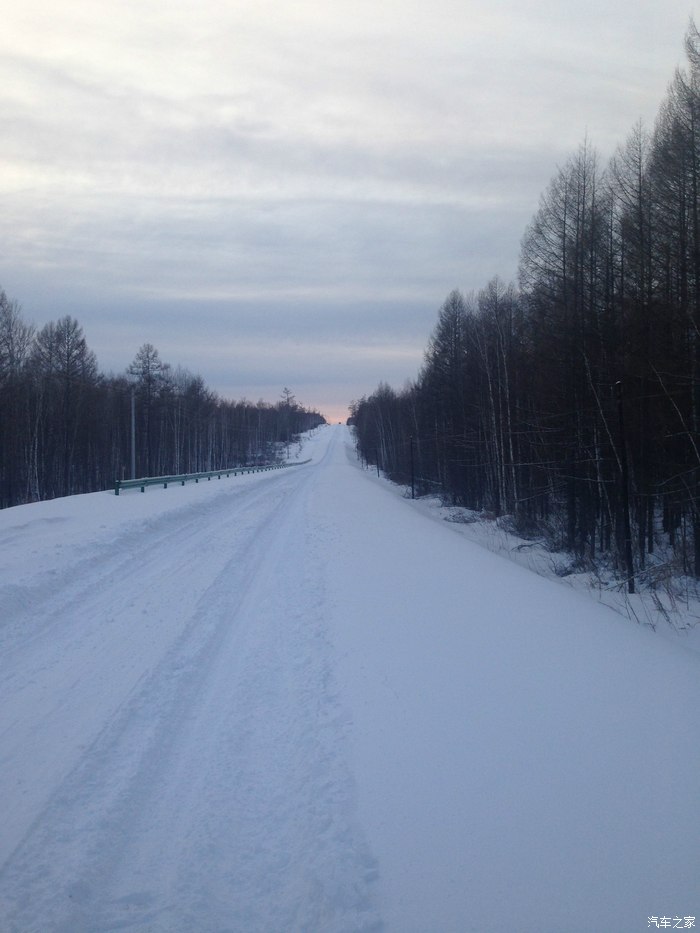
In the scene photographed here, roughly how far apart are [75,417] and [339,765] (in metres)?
57.8

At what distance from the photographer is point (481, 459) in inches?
1617

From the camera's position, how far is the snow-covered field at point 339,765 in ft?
11.9

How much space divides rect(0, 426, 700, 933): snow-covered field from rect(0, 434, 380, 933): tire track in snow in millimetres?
17

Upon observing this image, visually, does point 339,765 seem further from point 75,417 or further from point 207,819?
point 75,417

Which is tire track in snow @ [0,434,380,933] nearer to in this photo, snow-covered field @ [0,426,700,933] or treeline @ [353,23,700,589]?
snow-covered field @ [0,426,700,933]

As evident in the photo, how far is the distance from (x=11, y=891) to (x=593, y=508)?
951 inches

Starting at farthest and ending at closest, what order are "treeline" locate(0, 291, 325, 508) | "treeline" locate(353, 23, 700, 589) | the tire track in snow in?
"treeline" locate(0, 291, 325, 508)
"treeline" locate(353, 23, 700, 589)
the tire track in snow

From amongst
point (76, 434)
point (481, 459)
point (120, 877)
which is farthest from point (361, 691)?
point (76, 434)

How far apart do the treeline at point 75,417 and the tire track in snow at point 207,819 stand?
125 ft

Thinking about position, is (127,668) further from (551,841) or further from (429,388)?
(429,388)

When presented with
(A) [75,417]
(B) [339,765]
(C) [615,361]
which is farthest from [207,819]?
(A) [75,417]

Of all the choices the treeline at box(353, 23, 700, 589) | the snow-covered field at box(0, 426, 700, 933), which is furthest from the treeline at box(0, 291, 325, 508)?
the snow-covered field at box(0, 426, 700, 933)

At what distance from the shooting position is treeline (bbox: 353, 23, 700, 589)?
17688 millimetres

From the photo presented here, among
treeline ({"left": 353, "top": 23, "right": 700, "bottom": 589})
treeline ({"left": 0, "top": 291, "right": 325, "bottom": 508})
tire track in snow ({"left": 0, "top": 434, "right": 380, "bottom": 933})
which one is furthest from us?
treeline ({"left": 0, "top": 291, "right": 325, "bottom": 508})
